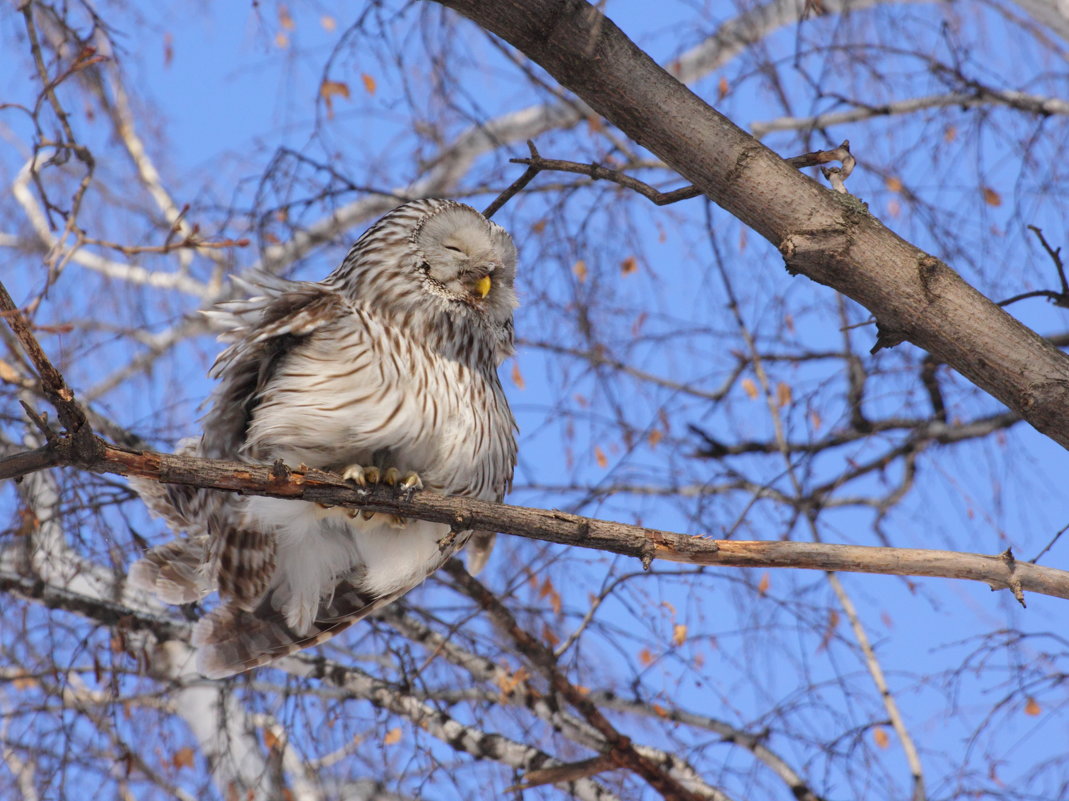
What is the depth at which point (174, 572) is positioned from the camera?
3184mm

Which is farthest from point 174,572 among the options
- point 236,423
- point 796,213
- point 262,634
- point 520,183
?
point 796,213

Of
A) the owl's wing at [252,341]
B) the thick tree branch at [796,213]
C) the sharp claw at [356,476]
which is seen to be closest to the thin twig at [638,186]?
the thick tree branch at [796,213]

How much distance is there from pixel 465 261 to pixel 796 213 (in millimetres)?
974

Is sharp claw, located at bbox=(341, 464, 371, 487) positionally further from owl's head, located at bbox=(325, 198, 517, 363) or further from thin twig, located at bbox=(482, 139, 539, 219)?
thin twig, located at bbox=(482, 139, 539, 219)

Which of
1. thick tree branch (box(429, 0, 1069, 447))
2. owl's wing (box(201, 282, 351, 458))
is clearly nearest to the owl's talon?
owl's wing (box(201, 282, 351, 458))

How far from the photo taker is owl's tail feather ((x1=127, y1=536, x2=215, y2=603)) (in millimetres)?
3150

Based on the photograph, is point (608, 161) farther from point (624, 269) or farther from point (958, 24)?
point (958, 24)

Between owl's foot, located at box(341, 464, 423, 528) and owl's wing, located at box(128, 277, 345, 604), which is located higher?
owl's wing, located at box(128, 277, 345, 604)

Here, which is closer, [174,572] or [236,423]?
[236,423]

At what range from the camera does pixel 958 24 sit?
4402 millimetres

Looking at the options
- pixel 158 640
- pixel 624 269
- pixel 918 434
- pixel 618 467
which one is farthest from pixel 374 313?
pixel 918 434

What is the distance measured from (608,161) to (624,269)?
500 millimetres

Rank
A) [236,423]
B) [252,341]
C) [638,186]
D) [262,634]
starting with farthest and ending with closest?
[262,634] < [236,423] < [252,341] < [638,186]

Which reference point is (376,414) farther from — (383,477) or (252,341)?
(252,341)
